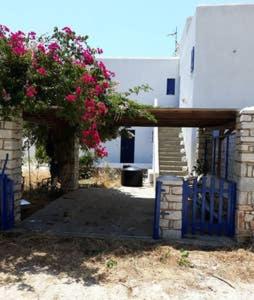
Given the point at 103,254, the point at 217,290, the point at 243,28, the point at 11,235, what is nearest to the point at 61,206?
the point at 11,235

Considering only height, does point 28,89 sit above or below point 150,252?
above

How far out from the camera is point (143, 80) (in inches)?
763

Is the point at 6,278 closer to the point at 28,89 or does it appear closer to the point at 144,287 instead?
the point at 144,287

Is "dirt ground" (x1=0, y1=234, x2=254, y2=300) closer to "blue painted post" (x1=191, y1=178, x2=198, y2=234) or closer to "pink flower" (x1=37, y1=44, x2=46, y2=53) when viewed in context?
"blue painted post" (x1=191, y1=178, x2=198, y2=234)

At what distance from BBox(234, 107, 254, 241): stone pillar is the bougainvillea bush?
8.15 ft

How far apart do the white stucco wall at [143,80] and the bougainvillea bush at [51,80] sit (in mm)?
12280

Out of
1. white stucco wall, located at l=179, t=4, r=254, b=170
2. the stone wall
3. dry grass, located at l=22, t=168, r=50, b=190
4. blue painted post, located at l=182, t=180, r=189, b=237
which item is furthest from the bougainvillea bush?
white stucco wall, located at l=179, t=4, r=254, b=170

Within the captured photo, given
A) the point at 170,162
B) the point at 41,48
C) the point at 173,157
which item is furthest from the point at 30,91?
the point at 173,157

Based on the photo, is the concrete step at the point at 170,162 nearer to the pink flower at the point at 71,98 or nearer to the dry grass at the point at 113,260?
the dry grass at the point at 113,260

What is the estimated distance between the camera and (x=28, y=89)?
6.16m

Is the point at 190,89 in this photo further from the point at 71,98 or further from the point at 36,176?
the point at 71,98

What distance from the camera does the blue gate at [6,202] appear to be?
6874mm

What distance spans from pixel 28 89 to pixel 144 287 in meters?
3.57

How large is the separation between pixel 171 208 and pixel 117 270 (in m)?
1.84
